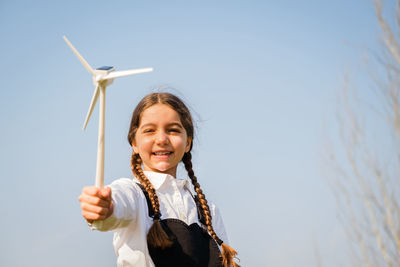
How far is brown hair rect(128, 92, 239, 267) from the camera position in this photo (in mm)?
2393

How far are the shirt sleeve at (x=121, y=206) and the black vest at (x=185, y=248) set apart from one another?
161 mm

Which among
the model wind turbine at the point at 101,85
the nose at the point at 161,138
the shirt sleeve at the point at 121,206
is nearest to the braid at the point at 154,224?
the shirt sleeve at the point at 121,206

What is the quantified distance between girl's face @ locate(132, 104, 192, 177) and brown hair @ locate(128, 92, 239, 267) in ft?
0.23

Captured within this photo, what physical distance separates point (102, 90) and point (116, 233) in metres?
0.92

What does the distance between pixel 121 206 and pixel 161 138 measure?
0.76 metres

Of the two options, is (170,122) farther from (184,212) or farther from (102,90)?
(102,90)

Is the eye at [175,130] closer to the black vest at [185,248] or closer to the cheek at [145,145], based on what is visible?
the cheek at [145,145]

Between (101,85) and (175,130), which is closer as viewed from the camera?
(101,85)

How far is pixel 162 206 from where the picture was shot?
262 cm

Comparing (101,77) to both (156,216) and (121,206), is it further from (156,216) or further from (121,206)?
(156,216)

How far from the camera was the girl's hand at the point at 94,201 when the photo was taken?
1.74 metres

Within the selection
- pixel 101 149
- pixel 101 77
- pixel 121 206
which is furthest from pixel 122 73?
pixel 121 206

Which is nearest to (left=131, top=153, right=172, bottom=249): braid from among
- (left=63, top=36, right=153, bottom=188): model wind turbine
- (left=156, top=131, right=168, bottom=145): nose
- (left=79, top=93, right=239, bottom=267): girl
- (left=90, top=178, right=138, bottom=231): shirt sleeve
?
(left=79, top=93, right=239, bottom=267): girl

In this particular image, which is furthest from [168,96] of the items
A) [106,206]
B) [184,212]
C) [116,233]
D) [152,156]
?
[106,206]
